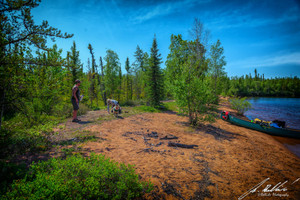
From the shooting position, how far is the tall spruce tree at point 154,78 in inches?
627

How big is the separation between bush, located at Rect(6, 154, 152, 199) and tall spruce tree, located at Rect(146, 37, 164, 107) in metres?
13.3

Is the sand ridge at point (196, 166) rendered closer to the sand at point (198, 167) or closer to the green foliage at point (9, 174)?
the sand at point (198, 167)

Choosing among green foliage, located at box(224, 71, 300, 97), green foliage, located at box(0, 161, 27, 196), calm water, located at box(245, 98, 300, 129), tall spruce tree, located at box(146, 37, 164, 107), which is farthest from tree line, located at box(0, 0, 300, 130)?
green foliage, located at box(224, 71, 300, 97)

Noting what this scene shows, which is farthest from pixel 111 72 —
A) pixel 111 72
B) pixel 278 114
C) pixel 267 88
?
pixel 267 88

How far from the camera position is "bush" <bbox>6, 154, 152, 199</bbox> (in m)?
1.90

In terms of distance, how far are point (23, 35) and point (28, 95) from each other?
1747 millimetres

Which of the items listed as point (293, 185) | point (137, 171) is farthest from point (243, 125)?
point (137, 171)

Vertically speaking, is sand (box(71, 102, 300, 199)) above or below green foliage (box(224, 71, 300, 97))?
below

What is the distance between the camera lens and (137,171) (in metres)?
3.47

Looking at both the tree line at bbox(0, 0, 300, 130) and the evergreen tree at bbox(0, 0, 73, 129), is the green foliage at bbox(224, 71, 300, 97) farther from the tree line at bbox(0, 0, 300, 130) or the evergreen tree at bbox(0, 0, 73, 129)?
the evergreen tree at bbox(0, 0, 73, 129)

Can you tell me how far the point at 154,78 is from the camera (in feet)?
52.5

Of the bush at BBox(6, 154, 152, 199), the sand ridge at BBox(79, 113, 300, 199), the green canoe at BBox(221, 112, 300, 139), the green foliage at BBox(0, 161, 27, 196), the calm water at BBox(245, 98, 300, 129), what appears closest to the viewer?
the bush at BBox(6, 154, 152, 199)

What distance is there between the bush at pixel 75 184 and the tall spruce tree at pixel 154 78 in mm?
13283

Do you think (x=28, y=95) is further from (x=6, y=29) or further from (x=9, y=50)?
(x=6, y=29)
